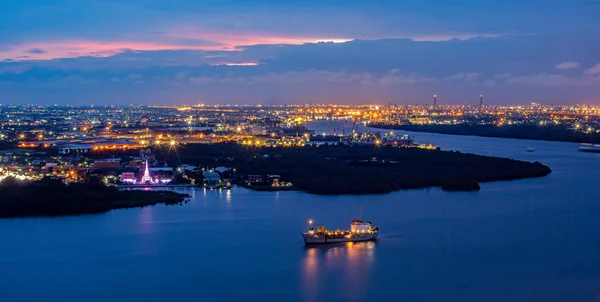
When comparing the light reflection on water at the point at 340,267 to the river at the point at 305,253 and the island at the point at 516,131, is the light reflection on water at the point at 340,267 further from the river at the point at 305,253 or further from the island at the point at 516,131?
the island at the point at 516,131

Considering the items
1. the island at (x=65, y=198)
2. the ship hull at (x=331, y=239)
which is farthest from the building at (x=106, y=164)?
the ship hull at (x=331, y=239)

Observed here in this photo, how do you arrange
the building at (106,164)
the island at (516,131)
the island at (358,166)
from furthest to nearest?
the island at (516,131), the building at (106,164), the island at (358,166)

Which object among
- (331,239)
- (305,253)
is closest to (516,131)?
(331,239)

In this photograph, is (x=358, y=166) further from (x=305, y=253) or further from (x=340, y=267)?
(x=340, y=267)

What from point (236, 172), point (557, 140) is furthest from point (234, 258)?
point (557, 140)

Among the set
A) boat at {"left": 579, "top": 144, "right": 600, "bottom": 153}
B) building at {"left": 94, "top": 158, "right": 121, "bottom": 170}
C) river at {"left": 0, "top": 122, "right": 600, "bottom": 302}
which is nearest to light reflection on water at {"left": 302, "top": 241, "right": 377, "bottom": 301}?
river at {"left": 0, "top": 122, "right": 600, "bottom": 302}

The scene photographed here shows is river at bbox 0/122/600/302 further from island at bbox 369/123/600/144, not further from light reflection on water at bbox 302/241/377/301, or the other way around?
island at bbox 369/123/600/144

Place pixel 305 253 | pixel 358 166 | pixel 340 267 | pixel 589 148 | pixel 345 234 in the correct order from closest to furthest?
pixel 340 267, pixel 305 253, pixel 345 234, pixel 358 166, pixel 589 148
